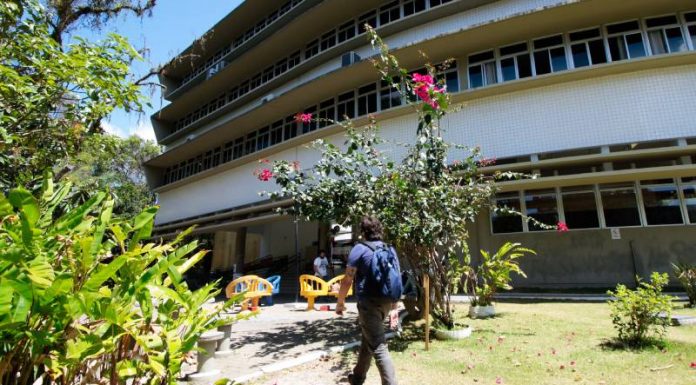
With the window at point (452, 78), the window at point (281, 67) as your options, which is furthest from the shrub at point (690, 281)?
the window at point (281, 67)

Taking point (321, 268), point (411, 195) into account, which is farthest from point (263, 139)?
point (411, 195)

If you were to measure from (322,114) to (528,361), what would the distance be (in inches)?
618

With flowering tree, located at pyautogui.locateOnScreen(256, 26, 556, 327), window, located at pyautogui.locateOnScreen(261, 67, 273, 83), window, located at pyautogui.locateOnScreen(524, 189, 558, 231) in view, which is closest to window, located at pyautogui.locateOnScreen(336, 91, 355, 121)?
window, located at pyautogui.locateOnScreen(261, 67, 273, 83)

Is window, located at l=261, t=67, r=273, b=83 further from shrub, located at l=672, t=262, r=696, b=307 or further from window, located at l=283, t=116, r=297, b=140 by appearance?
shrub, located at l=672, t=262, r=696, b=307

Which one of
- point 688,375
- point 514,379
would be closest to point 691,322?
point 688,375

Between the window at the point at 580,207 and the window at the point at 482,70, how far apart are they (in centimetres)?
478

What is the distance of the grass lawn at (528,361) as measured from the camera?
4582 mm

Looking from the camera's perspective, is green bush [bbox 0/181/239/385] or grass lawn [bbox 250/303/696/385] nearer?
green bush [bbox 0/181/239/385]

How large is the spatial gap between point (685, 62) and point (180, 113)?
100ft

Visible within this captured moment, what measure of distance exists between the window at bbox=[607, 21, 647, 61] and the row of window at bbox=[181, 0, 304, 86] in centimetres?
1494

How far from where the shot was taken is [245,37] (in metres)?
26.6

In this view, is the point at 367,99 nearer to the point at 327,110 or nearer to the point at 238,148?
the point at 327,110

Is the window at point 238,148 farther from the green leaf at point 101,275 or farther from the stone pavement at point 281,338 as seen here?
the green leaf at point 101,275

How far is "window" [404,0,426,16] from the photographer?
56.0ft
